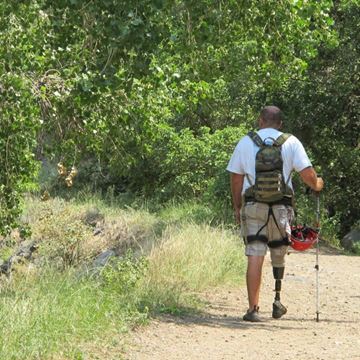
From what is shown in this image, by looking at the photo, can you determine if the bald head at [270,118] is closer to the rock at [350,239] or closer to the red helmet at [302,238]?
the red helmet at [302,238]

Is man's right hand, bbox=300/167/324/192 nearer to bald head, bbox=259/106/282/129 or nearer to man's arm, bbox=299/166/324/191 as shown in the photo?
man's arm, bbox=299/166/324/191

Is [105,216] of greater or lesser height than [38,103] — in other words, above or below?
below

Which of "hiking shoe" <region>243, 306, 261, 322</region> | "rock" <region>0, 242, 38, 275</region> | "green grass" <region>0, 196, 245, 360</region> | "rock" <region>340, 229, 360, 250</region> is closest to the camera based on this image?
"green grass" <region>0, 196, 245, 360</region>

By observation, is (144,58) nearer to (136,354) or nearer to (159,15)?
(159,15)

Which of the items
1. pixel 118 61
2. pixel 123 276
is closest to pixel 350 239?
pixel 123 276

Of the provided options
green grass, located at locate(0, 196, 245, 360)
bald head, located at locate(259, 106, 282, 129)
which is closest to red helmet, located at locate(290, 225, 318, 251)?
bald head, located at locate(259, 106, 282, 129)

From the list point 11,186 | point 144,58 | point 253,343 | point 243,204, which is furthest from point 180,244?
point 144,58

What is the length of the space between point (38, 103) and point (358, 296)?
449cm

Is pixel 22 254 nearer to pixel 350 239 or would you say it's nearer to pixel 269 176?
pixel 350 239

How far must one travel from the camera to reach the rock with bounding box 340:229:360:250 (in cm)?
1948

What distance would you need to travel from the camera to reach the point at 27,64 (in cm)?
982

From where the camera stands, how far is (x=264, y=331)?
7984 millimetres

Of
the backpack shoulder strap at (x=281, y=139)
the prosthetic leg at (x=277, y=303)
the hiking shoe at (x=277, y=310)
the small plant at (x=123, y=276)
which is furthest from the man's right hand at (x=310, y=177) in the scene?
the small plant at (x=123, y=276)

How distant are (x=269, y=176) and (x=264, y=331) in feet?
4.63
